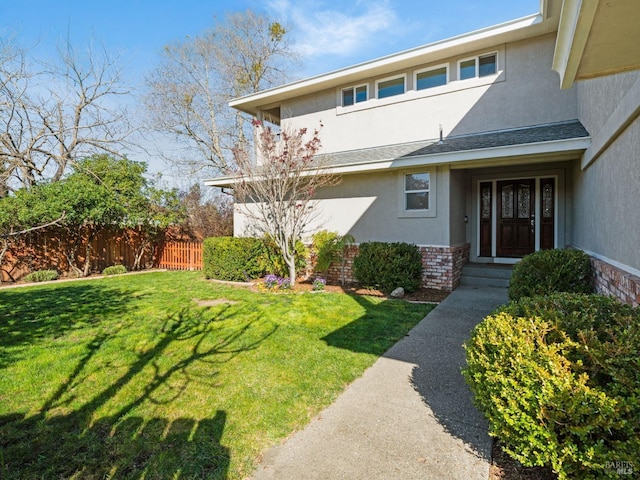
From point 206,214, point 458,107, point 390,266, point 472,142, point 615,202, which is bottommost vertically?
point 390,266

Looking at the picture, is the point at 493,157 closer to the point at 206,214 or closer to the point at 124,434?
the point at 124,434

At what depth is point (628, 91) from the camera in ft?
11.9

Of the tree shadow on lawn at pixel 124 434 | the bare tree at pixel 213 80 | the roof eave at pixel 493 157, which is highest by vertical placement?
the bare tree at pixel 213 80

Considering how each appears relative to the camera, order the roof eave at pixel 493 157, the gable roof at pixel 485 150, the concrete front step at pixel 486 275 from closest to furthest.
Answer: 1. the roof eave at pixel 493 157
2. the gable roof at pixel 485 150
3. the concrete front step at pixel 486 275

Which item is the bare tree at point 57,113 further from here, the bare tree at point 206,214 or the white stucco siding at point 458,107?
the white stucco siding at point 458,107

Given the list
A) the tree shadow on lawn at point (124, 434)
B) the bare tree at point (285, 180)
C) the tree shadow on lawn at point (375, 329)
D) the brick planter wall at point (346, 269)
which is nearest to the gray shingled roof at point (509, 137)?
the bare tree at point (285, 180)

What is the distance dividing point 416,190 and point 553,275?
14.5 feet

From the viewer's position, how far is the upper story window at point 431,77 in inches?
389

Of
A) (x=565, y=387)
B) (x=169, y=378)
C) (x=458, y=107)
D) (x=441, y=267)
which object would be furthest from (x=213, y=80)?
(x=565, y=387)

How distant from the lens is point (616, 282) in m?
4.14

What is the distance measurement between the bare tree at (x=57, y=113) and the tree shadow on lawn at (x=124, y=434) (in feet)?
41.2

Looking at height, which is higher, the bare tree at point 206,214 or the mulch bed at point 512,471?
the bare tree at point 206,214

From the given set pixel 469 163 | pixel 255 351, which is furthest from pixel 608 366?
pixel 469 163

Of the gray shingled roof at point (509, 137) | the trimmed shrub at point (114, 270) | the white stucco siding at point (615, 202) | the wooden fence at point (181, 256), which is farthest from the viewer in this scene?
the wooden fence at point (181, 256)
